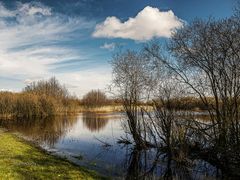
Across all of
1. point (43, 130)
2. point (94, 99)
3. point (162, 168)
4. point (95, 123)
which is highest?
point (94, 99)

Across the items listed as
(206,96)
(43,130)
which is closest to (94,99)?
(43,130)

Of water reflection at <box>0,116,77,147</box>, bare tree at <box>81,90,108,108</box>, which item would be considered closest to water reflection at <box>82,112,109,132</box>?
water reflection at <box>0,116,77,147</box>

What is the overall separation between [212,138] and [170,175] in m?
3.96

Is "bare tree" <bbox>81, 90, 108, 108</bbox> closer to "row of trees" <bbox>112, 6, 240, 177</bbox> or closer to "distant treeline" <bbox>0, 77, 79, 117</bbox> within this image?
"distant treeline" <bbox>0, 77, 79, 117</bbox>

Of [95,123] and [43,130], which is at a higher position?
[95,123]

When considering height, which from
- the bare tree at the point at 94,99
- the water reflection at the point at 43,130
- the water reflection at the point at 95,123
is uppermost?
the bare tree at the point at 94,99

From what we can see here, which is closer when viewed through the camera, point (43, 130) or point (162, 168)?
point (162, 168)

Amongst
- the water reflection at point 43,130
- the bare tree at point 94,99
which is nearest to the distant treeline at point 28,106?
the bare tree at point 94,99

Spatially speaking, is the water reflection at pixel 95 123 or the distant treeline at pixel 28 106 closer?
the water reflection at pixel 95 123

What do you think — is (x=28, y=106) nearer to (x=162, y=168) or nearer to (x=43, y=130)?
(x=43, y=130)

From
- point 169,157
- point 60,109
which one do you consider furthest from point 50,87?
point 169,157

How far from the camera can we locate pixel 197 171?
16.1 meters

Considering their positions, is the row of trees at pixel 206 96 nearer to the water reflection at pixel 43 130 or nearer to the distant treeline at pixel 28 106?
the water reflection at pixel 43 130

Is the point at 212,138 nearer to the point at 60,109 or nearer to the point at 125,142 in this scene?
the point at 125,142
